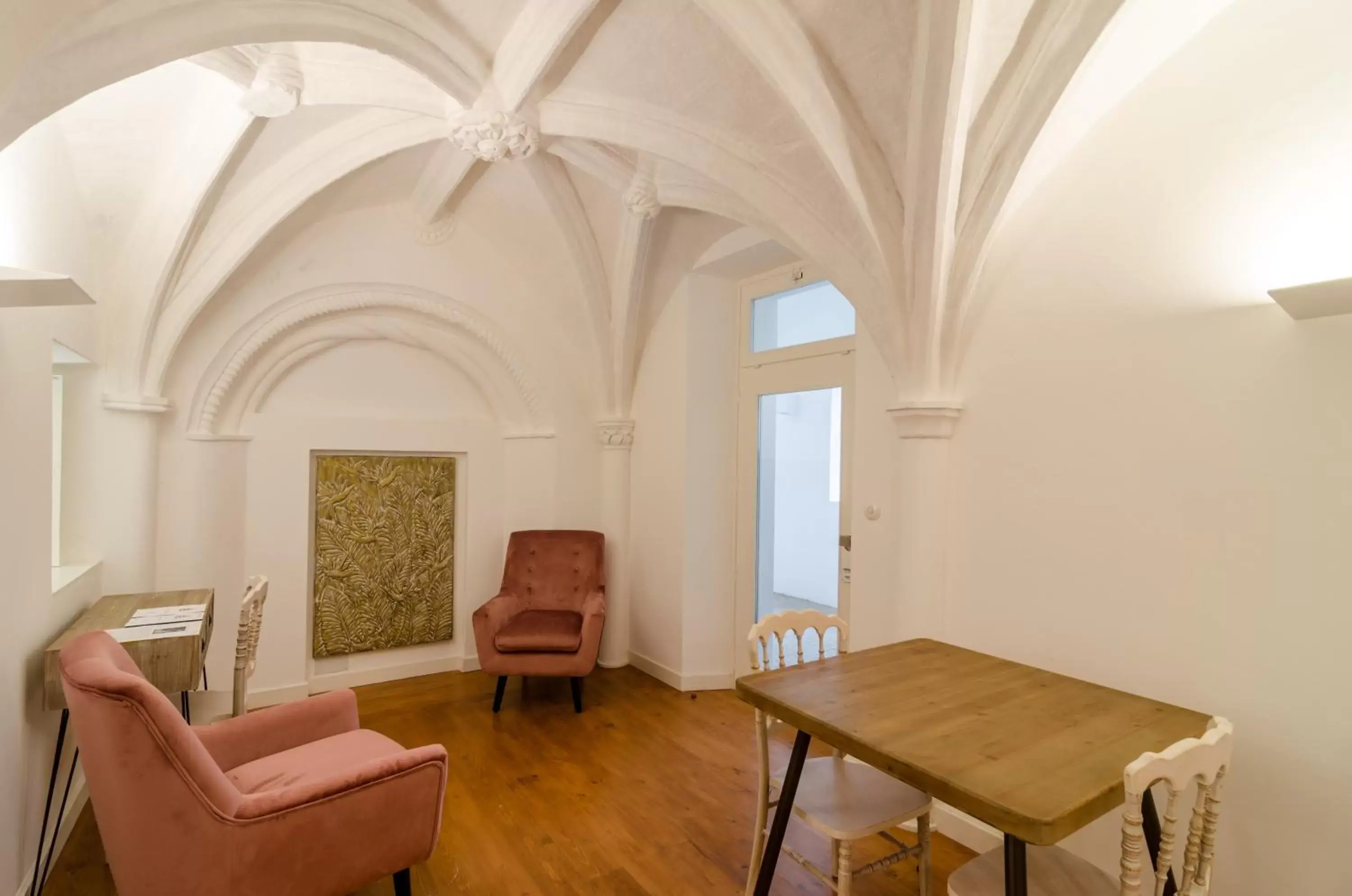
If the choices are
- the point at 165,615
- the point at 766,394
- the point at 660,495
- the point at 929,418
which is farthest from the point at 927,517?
the point at 165,615

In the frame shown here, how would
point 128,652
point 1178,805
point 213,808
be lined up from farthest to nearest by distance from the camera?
point 128,652 < point 213,808 < point 1178,805

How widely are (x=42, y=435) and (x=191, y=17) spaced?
5.22 feet

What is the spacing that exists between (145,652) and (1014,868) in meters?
2.86

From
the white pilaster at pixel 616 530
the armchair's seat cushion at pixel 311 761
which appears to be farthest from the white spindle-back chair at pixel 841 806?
the white pilaster at pixel 616 530

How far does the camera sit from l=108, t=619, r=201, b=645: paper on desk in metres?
2.41

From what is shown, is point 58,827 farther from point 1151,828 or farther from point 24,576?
point 1151,828

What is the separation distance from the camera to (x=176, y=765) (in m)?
1.62

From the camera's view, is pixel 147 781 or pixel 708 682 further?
pixel 708 682

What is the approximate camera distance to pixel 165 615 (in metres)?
2.73

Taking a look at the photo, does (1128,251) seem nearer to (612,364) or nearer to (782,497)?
(782,497)

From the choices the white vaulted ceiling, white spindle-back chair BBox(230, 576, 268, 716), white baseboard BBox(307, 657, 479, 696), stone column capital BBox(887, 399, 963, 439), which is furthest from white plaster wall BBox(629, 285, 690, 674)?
white spindle-back chair BBox(230, 576, 268, 716)

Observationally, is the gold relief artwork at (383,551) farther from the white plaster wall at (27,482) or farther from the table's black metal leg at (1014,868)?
the table's black metal leg at (1014,868)

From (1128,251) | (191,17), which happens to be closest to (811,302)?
(1128,251)

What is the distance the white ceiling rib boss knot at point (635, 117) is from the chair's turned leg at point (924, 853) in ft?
4.64
